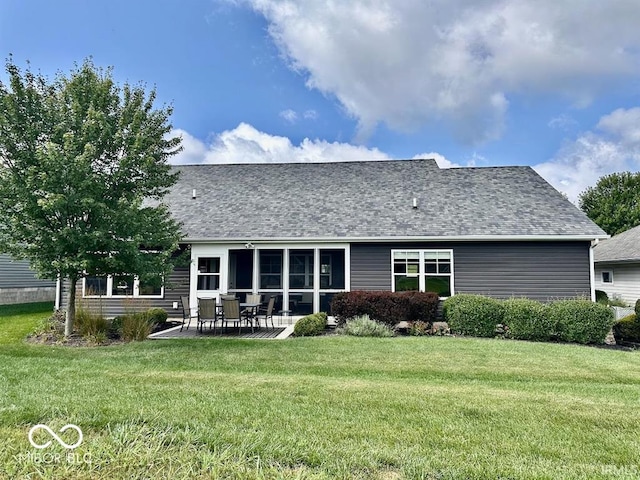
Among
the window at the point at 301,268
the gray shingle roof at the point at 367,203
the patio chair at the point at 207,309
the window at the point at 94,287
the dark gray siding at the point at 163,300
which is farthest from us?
the window at the point at 301,268

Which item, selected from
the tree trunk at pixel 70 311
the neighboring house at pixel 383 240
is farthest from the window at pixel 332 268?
the tree trunk at pixel 70 311

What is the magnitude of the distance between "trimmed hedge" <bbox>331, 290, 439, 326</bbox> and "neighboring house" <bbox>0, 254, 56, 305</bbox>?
566 inches

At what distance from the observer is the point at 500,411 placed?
4074 mm

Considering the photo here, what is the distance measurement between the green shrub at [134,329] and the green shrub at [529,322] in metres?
8.65

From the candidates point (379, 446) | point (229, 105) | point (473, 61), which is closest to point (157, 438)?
point (379, 446)

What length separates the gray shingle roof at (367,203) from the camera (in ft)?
40.7

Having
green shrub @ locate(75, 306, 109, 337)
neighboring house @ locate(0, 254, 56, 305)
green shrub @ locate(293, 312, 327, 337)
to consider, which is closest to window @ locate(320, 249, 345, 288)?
green shrub @ locate(293, 312, 327, 337)

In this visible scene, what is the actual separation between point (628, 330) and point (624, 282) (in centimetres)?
1163

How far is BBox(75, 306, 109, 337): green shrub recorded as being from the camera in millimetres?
8930

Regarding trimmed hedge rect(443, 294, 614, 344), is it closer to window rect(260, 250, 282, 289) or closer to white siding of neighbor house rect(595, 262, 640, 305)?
window rect(260, 250, 282, 289)

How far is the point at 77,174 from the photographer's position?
26.2 ft

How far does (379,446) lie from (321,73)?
51.1ft

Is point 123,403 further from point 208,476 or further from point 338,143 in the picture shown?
point 338,143

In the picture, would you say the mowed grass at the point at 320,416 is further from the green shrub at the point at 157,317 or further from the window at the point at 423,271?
the window at the point at 423,271
